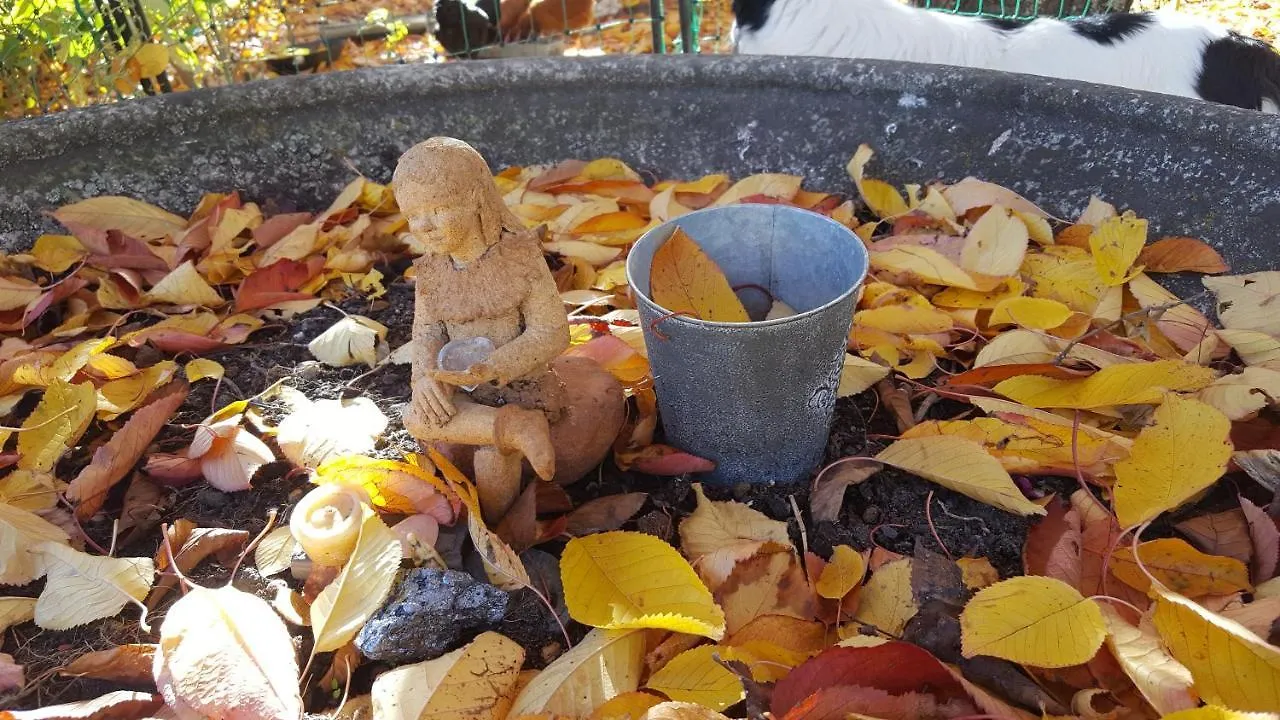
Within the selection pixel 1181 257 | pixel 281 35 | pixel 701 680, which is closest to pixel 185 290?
pixel 701 680

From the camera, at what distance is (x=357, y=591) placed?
897mm

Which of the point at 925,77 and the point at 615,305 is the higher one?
the point at 925,77

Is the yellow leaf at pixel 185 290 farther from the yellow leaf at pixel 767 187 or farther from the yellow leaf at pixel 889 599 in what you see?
the yellow leaf at pixel 889 599

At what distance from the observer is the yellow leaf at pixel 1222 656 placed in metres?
0.74

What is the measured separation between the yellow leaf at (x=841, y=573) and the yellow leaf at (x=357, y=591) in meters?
0.45

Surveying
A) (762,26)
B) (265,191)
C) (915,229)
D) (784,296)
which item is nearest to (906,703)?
(784,296)

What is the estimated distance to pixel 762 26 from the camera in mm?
2457

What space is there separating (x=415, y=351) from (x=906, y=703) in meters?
0.60

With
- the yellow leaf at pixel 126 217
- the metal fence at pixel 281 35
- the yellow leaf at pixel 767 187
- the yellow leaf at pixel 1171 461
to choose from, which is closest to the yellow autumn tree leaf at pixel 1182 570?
the yellow leaf at pixel 1171 461

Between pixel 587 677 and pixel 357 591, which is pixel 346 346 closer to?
pixel 357 591

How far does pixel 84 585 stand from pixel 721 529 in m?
0.71

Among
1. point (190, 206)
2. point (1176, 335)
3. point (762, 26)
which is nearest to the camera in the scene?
point (1176, 335)

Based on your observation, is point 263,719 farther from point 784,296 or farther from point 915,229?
point 915,229

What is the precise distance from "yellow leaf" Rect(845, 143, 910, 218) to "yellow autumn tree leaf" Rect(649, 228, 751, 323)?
62cm
